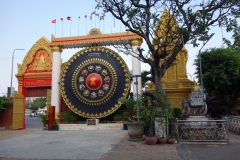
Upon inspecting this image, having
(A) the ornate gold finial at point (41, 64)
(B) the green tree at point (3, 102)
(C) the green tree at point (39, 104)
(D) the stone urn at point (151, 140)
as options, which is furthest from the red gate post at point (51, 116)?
(C) the green tree at point (39, 104)

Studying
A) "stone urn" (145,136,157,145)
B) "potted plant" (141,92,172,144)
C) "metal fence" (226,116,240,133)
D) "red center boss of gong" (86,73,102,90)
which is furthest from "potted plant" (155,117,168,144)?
"red center boss of gong" (86,73,102,90)

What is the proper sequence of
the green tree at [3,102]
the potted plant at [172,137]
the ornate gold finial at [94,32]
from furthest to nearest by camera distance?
the ornate gold finial at [94,32]
the green tree at [3,102]
the potted plant at [172,137]

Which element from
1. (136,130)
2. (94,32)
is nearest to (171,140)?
(136,130)

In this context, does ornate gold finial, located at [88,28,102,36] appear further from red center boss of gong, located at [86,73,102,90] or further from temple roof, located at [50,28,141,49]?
red center boss of gong, located at [86,73,102,90]

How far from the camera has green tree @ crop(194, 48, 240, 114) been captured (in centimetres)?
1364

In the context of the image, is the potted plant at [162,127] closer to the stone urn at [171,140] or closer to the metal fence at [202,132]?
the stone urn at [171,140]

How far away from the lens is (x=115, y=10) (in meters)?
8.86

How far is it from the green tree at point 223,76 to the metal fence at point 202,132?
574cm

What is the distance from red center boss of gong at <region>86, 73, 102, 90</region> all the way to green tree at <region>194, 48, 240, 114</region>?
642 centimetres

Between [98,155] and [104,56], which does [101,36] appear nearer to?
[104,56]

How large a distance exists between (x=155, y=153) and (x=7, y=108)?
12659 millimetres

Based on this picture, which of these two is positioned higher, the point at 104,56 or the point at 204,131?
the point at 104,56

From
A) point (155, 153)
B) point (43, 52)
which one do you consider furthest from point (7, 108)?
point (155, 153)

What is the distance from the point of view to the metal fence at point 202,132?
8.15 m
